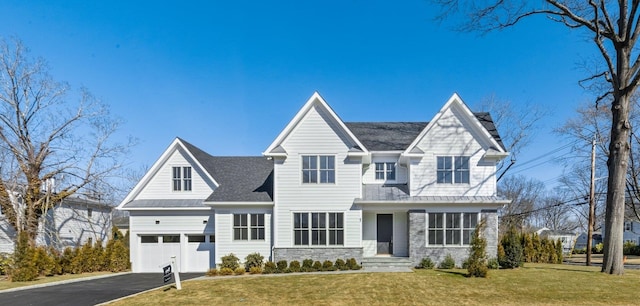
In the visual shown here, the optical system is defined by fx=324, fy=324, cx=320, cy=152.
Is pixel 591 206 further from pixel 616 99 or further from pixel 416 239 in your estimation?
pixel 416 239

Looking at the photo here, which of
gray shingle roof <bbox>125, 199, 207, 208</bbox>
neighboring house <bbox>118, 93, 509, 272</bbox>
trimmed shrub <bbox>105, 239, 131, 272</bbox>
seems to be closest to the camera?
neighboring house <bbox>118, 93, 509, 272</bbox>

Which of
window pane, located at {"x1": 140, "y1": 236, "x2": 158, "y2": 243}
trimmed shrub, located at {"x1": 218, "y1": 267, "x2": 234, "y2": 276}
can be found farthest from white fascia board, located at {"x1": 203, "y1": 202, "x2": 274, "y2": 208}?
window pane, located at {"x1": 140, "y1": 236, "x2": 158, "y2": 243}

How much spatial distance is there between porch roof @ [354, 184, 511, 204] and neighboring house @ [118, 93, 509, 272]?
54mm

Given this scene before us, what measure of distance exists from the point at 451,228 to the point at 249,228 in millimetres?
10958

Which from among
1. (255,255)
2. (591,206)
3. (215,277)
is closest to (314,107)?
(255,255)

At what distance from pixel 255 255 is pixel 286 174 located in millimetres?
4603

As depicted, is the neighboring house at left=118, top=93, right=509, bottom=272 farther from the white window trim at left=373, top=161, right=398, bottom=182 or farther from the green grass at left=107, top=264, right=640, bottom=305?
the green grass at left=107, top=264, right=640, bottom=305

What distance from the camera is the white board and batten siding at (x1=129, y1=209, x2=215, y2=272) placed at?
19.0 metres

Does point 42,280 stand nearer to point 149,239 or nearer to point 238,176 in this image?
point 149,239

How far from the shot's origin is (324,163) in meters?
17.5

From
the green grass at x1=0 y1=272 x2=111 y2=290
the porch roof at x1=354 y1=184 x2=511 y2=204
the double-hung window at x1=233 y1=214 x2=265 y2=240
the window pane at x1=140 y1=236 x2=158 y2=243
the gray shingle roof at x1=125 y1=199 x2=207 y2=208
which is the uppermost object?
the porch roof at x1=354 y1=184 x2=511 y2=204

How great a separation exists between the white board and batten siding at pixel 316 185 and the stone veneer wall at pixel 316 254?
0.41 m

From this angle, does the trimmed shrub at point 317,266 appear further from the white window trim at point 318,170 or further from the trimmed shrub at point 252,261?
the white window trim at point 318,170

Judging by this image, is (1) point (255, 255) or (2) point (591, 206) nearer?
(1) point (255, 255)
